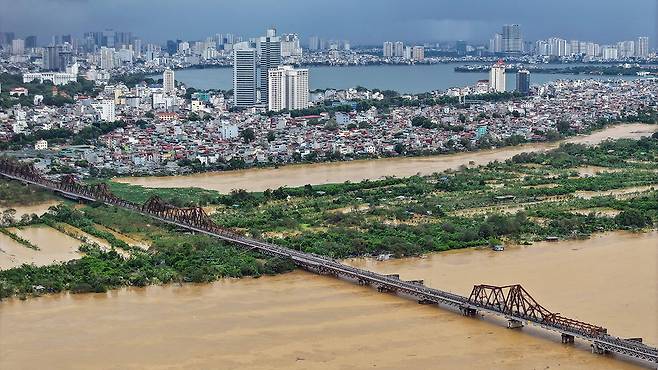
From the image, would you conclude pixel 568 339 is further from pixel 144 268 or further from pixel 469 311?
pixel 144 268

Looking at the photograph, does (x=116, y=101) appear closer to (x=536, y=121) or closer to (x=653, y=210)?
(x=536, y=121)

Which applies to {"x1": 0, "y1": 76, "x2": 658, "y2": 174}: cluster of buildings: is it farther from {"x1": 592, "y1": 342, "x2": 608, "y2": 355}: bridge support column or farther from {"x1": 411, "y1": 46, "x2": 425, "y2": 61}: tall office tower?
{"x1": 411, "y1": 46, "x2": 425, "y2": 61}: tall office tower

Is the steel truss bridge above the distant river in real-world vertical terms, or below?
below

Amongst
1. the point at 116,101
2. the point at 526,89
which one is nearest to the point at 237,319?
the point at 116,101

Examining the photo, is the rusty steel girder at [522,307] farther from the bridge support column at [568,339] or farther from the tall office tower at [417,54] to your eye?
the tall office tower at [417,54]

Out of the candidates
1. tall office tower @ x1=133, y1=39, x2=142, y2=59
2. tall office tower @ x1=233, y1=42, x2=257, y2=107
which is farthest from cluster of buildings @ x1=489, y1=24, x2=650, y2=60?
tall office tower @ x1=233, y1=42, x2=257, y2=107

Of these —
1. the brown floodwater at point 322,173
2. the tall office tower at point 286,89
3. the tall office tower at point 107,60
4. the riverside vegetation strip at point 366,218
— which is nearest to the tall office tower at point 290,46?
the tall office tower at point 107,60
